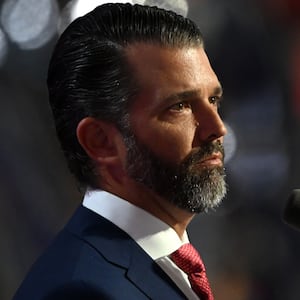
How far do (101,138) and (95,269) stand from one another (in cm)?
14

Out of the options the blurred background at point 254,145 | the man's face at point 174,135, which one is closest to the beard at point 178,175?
the man's face at point 174,135

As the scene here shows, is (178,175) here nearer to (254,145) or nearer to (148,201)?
(148,201)

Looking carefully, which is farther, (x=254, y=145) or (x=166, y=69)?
(x=254, y=145)

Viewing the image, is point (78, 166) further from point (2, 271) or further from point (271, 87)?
point (271, 87)

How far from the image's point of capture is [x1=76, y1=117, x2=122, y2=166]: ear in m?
0.68

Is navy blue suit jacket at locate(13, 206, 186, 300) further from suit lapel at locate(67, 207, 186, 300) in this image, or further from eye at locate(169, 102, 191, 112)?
eye at locate(169, 102, 191, 112)

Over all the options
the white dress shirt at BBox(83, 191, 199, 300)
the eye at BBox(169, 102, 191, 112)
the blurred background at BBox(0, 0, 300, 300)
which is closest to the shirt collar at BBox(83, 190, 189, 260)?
the white dress shirt at BBox(83, 191, 199, 300)

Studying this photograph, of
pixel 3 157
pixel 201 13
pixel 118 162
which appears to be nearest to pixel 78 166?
pixel 118 162

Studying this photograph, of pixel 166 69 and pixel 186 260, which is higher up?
pixel 166 69

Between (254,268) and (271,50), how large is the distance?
44 centimetres

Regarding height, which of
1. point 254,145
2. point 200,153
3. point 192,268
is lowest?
point 254,145

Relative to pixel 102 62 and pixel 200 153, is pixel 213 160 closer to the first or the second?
pixel 200 153

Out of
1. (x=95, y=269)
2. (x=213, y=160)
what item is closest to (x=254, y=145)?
(x=213, y=160)

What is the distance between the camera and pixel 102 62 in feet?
2.26
